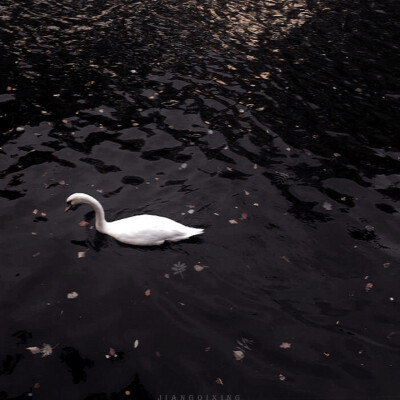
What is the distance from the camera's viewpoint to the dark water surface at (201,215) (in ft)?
24.0

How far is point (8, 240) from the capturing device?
952cm

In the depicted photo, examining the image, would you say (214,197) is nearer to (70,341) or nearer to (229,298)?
(229,298)

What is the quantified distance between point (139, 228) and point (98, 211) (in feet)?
3.44

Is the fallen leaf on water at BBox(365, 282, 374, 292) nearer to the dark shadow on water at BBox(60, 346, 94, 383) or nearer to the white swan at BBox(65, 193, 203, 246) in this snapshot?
the white swan at BBox(65, 193, 203, 246)

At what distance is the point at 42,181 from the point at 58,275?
3573 mm

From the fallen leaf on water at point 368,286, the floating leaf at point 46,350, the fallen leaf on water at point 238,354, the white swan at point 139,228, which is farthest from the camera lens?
the white swan at point 139,228

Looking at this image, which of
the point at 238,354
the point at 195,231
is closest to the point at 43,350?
the point at 238,354

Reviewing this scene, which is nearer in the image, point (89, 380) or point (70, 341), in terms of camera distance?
point (89, 380)

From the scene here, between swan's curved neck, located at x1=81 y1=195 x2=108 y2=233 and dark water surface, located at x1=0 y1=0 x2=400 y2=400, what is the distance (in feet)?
1.34

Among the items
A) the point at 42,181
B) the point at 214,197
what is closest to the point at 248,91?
the point at 214,197

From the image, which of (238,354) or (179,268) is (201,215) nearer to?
(179,268)

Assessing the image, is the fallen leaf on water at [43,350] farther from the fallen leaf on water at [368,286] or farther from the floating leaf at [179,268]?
the fallen leaf on water at [368,286]

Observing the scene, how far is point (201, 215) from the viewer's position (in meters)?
10.6

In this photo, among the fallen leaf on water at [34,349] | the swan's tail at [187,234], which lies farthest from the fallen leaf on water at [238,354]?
the fallen leaf on water at [34,349]
